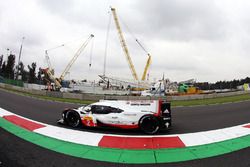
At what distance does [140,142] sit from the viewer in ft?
14.6

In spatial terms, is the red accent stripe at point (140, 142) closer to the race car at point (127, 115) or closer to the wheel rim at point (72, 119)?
the race car at point (127, 115)

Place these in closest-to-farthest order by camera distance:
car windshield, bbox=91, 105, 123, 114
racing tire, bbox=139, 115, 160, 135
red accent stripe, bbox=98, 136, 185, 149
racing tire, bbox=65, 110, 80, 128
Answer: red accent stripe, bbox=98, 136, 185, 149, racing tire, bbox=139, 115, 160, 135, car windshield, bbox=91, 105, 123, 114, racing tire, bbox=65, 110, 80, 128

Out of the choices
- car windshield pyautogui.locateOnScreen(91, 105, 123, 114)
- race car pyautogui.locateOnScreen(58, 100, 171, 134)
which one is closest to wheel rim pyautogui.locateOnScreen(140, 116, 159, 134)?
race car pyautogui.locateOnScreen(58, 100, 171, 134)

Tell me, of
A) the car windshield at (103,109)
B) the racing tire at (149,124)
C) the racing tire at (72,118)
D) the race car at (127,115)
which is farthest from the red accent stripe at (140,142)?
the racing tire at (72,118)

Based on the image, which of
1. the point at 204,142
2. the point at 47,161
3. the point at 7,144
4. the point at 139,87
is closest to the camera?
the point at 47,161

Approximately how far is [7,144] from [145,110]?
385cm

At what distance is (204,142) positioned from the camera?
14.3 ft

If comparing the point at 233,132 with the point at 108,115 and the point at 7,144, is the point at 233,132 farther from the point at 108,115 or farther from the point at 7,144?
the point at 7,144

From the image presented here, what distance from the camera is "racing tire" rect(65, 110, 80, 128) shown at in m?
5.97

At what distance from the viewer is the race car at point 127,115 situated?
5.30m

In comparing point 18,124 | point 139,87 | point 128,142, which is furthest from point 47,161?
point 139,87

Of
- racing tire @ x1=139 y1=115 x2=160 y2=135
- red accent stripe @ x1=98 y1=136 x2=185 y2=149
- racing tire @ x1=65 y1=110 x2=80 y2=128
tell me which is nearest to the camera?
red accent stripe @ x1=98 y1=136 x2=185 y2=149

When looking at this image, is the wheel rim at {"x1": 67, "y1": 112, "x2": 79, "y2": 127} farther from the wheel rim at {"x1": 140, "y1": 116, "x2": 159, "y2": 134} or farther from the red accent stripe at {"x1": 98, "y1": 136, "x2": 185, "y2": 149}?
the wheel rim at {"x1": 140, "y1": 116, "x2": 159, "y2": 134}

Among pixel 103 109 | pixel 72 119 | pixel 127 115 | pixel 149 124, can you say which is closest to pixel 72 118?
pixel 72 119
